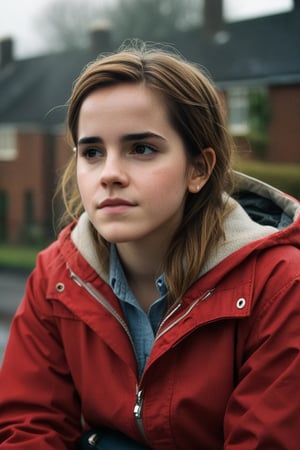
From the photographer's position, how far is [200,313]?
6.06ft

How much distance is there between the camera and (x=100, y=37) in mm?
27609

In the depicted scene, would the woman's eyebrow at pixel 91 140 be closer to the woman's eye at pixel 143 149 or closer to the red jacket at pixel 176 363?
the woman's eye at pixel 143 149

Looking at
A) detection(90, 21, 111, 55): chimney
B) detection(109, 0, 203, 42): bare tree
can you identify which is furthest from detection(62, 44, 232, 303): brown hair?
detection(109, 0, 203, 42): bare tree

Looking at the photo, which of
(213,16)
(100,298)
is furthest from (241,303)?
(213,16)

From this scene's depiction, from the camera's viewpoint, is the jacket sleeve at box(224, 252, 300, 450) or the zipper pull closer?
the jacket sleeve at box(224, 252, 300, 450)

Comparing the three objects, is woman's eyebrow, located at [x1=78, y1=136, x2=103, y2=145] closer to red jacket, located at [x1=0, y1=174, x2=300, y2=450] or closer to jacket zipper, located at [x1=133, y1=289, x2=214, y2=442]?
red jacket, located at [x1=0, y1=174, x2=300, y2=450]

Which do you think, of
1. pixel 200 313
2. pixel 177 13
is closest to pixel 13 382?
pixel 200 313

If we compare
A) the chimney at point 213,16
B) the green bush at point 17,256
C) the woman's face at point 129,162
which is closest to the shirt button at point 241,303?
the woman's face at point 129,162

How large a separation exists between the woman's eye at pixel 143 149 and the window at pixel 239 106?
60.4 ft

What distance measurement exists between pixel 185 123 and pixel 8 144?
87.7 ft

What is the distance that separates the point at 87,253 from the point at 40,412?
0.48 meters

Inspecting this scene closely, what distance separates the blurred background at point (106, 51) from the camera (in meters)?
19.2

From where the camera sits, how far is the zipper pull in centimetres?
189

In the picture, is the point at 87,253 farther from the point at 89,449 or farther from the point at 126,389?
the point at 89,449
